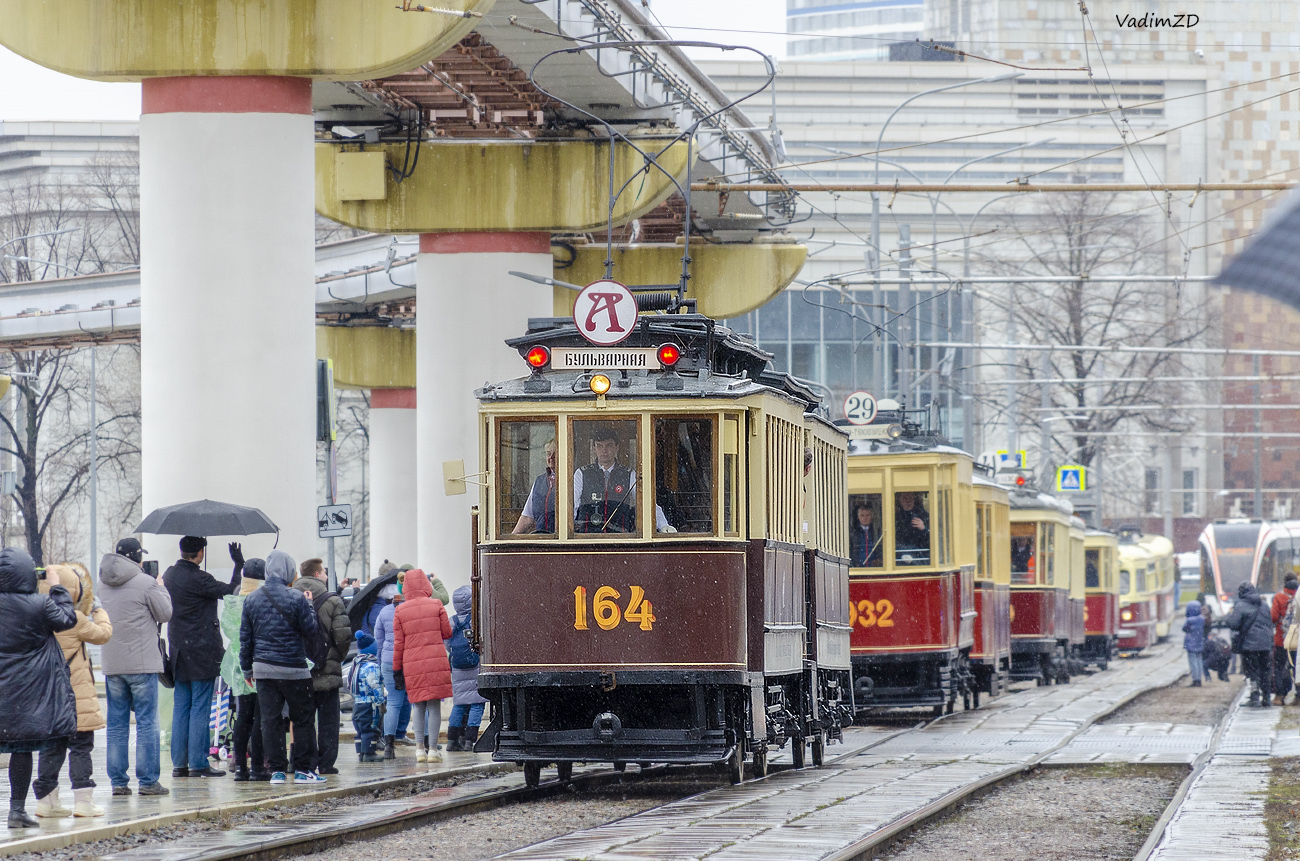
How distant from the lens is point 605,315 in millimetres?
13109

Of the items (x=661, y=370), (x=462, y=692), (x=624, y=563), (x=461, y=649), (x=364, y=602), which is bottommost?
(x=462, y=692)

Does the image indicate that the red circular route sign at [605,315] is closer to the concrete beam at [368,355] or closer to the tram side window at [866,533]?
the tram side window at [866,533]

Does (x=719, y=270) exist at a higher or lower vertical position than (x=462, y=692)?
higher

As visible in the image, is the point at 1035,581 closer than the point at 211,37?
No

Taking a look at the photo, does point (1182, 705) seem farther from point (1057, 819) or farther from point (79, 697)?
point (79, 697)

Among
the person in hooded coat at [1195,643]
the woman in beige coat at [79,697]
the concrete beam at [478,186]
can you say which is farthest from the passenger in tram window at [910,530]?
the person in hooded coat at [1195,643]

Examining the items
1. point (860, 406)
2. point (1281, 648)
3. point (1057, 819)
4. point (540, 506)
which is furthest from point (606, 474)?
point (1281, 648)

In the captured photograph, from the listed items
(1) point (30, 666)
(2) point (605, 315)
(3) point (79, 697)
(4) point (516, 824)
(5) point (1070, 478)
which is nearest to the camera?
(1) point (30, 666)

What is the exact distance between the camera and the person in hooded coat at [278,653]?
1338cm

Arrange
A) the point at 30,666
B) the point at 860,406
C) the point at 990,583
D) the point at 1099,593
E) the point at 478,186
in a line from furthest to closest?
1. the point at 1099,593
2. the point at 860,406
3. the point at 990,583
4. the point at 478,186
5. the point at 30,666

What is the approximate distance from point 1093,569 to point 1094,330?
14906 millimetres

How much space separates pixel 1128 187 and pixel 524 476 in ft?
32.8

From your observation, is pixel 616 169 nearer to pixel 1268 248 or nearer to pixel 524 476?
pixel 524 476

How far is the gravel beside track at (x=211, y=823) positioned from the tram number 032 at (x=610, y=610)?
165cm
